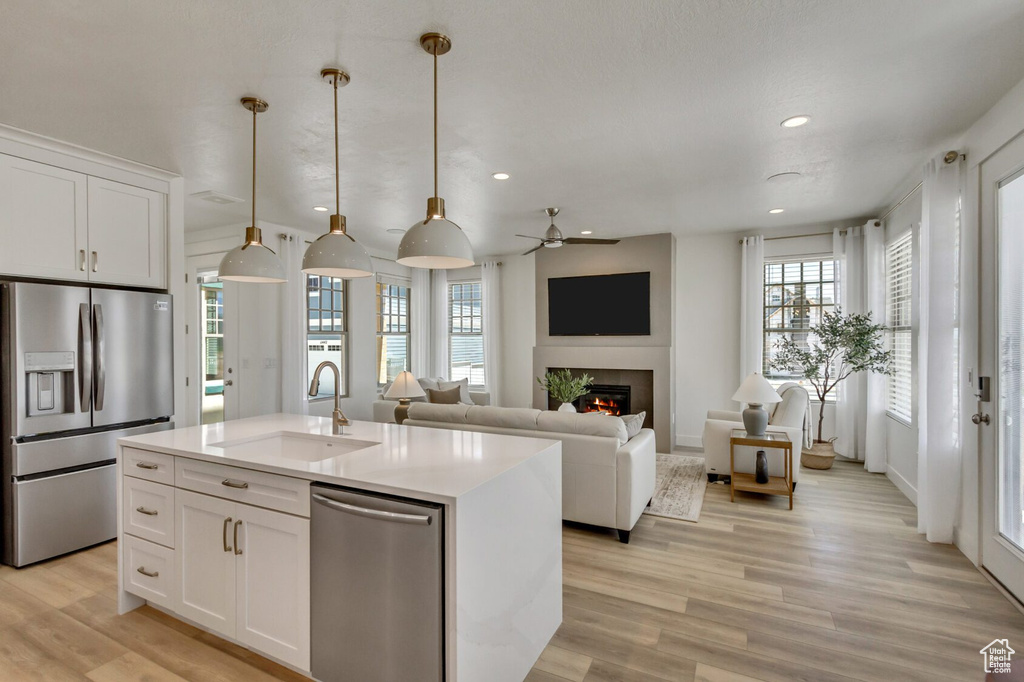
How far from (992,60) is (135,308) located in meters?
5.09

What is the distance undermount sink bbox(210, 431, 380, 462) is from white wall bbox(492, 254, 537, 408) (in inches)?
195

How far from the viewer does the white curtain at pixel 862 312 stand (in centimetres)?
504

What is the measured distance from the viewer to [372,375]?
269 inches

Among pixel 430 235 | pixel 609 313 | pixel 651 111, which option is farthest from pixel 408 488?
pixel 609 313

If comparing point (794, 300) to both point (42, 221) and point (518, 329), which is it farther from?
point (42, 221)

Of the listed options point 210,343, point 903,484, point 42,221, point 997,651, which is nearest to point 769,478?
point 903,484

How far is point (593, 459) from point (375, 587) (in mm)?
1961

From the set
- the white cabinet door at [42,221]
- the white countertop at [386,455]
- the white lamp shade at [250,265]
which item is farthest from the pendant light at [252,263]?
the white cabinet door at [42,221]

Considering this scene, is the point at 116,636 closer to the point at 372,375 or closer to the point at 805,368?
the point at 372,375

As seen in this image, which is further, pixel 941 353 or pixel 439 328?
pixel 439 328

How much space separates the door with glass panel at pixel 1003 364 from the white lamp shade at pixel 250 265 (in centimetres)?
378

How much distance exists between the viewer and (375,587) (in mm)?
1692

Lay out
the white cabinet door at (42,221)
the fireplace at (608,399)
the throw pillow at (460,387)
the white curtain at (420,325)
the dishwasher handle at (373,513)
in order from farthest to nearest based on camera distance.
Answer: the white curtain at (420,325)
the fireplace at (608,399)
the throw pillow at (460,387)
the white cabinet door at (42,221)
the dishwasher handle at (373,513)

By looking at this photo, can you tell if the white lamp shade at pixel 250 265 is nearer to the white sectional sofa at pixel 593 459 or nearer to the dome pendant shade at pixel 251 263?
the dome pendant shade at pixel 251 263
